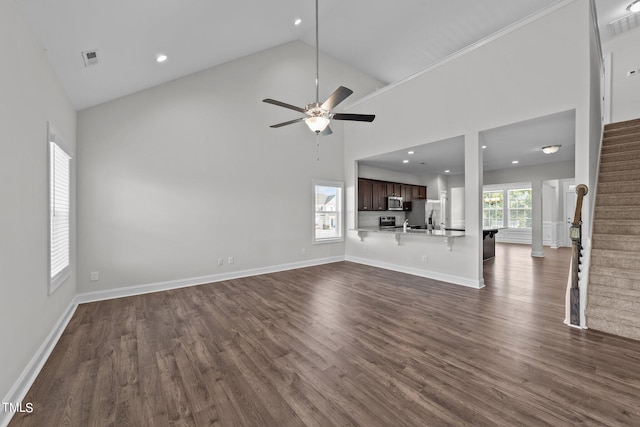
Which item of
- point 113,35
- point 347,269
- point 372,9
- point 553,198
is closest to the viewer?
point 113,35

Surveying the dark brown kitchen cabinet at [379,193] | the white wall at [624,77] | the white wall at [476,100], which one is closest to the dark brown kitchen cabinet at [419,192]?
the dark brown kitchen cabinet at [379,193]

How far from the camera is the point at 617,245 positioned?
3.29 m

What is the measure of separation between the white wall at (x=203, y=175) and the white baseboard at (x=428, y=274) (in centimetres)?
101

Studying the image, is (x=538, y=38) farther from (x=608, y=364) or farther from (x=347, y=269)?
(x=347, y=269)

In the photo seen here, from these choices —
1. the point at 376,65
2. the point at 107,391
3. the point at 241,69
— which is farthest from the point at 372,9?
the point at 107,391

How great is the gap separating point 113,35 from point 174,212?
272 cm

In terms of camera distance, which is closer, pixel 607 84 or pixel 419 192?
pixel 607 84

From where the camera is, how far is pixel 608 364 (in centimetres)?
223

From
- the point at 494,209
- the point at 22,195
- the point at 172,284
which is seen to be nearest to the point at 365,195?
the point at 172,284

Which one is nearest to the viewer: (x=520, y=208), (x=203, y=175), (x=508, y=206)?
(x=203, y=175)

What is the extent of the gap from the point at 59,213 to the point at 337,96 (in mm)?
3542

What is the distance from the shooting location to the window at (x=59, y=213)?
9.21ft

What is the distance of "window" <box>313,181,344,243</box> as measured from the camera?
6613 mm

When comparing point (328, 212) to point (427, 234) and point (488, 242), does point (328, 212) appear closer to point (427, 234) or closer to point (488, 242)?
point (427, 234)
